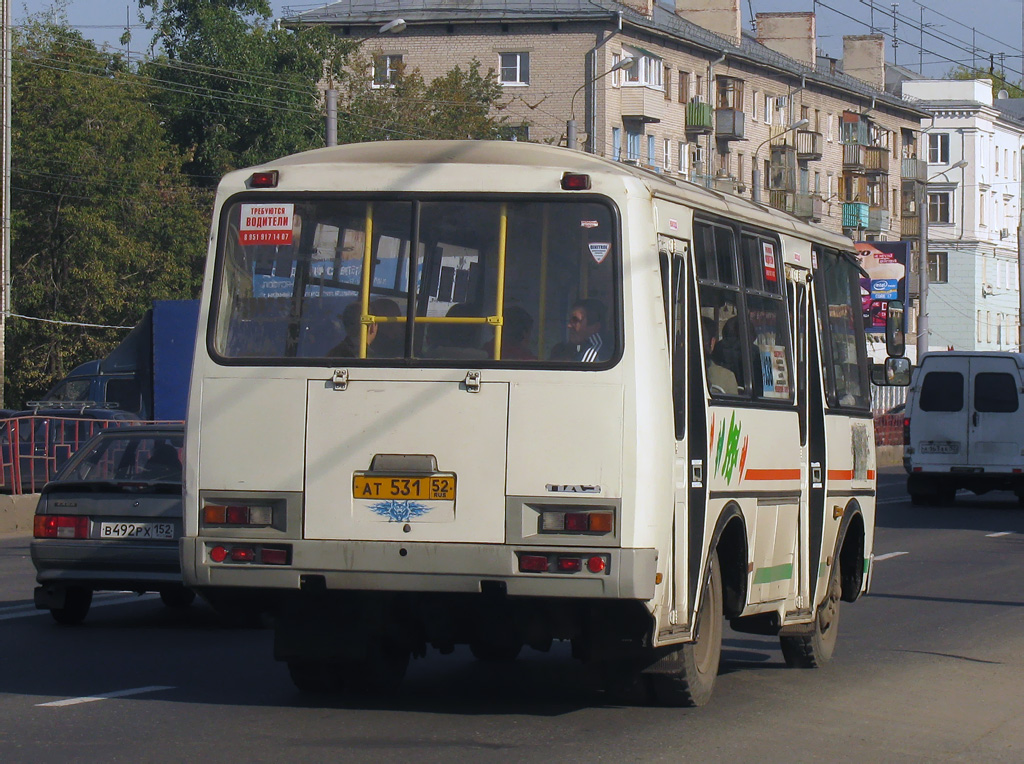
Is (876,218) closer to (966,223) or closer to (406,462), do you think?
(966,223)

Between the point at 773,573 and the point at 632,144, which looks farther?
the point at 632,144

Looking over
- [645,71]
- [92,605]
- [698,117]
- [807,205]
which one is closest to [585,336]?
[92,605]

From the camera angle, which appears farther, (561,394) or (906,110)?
(906,110)

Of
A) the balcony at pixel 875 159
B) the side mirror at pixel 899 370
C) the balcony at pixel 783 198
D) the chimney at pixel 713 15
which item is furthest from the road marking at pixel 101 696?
the balcony at pixel 875 159

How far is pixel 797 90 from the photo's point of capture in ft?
257

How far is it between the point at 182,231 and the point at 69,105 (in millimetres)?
5678

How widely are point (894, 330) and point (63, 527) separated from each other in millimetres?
5645

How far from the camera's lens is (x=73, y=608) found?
11.8m

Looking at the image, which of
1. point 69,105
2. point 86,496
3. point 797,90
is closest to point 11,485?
point 86,496

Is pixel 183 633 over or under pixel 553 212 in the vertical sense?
under

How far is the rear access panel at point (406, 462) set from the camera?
24.6 feet

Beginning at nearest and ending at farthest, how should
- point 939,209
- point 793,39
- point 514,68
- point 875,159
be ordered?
point 514,68, point 793,39, point 875,159, point 939,209

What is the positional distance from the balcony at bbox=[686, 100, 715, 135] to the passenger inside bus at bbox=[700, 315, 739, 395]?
6108 cm

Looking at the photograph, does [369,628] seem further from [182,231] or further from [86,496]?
[182,231]
